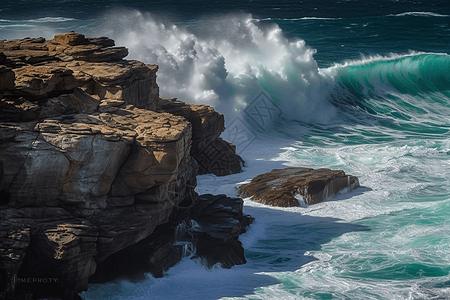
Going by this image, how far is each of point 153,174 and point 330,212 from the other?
5836mm

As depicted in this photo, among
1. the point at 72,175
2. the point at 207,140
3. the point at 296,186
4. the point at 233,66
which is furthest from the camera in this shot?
the point at 233,66

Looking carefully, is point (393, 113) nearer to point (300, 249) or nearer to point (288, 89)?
point (288, 89)

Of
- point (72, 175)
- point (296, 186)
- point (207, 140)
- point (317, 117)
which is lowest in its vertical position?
point (317, 117)

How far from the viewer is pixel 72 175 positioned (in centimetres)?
895

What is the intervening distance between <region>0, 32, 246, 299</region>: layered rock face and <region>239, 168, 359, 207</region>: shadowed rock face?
3899 millimetres

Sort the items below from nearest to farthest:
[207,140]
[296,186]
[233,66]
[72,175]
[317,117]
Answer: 1. [72,175]
2. [296,186]
3. [207,140]
4. [317,117]
5. [233,66]

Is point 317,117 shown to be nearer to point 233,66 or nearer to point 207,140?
point 233,66

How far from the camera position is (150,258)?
995cm

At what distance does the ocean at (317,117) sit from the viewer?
10117mm

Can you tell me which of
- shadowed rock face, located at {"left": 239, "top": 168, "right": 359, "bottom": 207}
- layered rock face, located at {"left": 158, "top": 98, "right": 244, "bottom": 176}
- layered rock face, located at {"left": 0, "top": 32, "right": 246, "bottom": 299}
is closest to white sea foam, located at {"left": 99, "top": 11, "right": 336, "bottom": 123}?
layered rock face, located at {"left": 158, "top": 98, "right": 244, "bottom": 176}

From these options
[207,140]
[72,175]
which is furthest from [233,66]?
[72,175]

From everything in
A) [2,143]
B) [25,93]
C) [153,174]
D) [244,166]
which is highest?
[25,93]

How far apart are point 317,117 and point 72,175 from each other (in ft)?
58.8

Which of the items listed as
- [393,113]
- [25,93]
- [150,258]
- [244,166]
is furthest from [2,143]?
[393,113]
